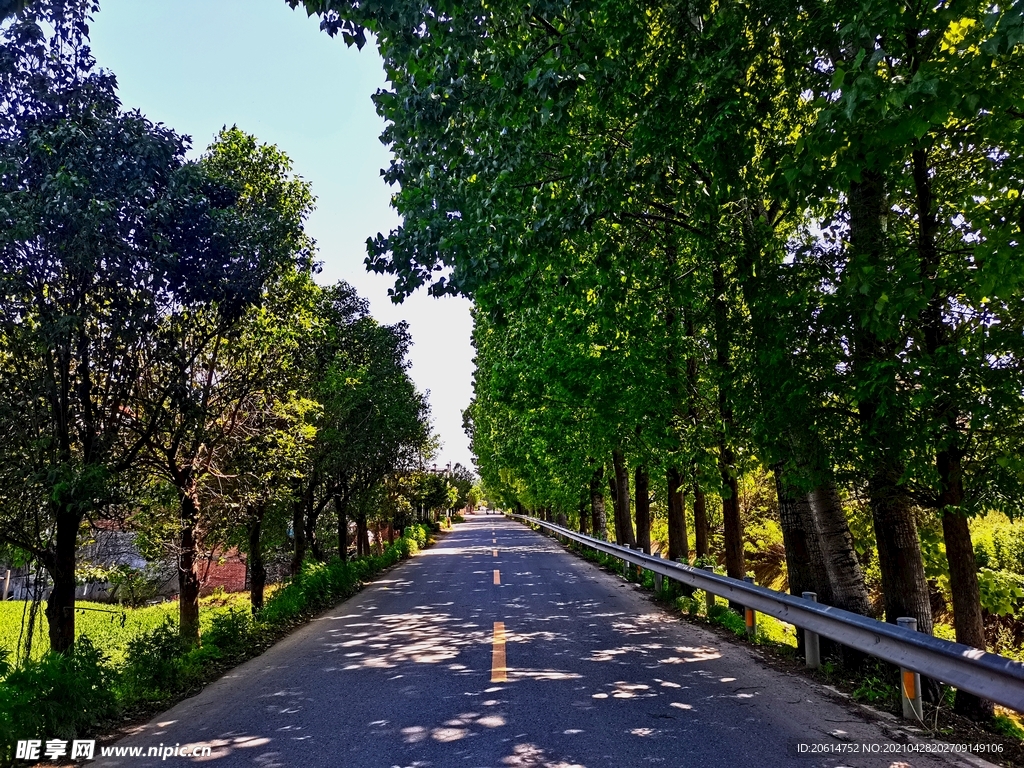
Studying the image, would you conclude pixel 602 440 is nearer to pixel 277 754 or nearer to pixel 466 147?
pixel 466 147

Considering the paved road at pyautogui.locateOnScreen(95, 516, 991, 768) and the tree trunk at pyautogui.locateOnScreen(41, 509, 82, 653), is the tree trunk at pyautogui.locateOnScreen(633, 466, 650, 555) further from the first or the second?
the tree trunk at pyautogui.locateOnScreen(41, 509, 82, 653)

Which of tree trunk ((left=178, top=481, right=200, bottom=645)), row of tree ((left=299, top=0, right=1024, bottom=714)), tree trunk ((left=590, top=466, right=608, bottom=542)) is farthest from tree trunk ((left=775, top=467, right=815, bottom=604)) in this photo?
tree trunk ((left=590, top=466, right=608, bottom=542))

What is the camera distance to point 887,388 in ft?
16.6

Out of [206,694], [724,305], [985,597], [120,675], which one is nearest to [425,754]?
[206,694]

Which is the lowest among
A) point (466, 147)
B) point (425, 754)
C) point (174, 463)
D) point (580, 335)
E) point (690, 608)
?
point (690, 608)

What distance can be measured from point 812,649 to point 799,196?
4587mm

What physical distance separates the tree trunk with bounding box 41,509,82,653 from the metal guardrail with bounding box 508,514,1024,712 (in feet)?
25.5

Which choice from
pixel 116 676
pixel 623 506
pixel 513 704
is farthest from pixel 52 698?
pixel 623 506

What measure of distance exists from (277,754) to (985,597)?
1411 centimetres

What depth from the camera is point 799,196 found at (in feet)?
15.9

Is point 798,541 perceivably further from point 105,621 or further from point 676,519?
point 105,621

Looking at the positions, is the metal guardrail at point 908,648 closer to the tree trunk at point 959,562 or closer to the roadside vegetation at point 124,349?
the tree trunk at point 959,562

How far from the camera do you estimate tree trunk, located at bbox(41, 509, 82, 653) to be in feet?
22.7

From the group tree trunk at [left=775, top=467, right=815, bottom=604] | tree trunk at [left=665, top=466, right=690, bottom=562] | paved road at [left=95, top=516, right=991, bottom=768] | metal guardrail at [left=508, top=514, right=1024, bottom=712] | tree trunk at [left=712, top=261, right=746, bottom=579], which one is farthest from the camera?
tree trunk at [left=665, top=466, right=690, bottom=562]
